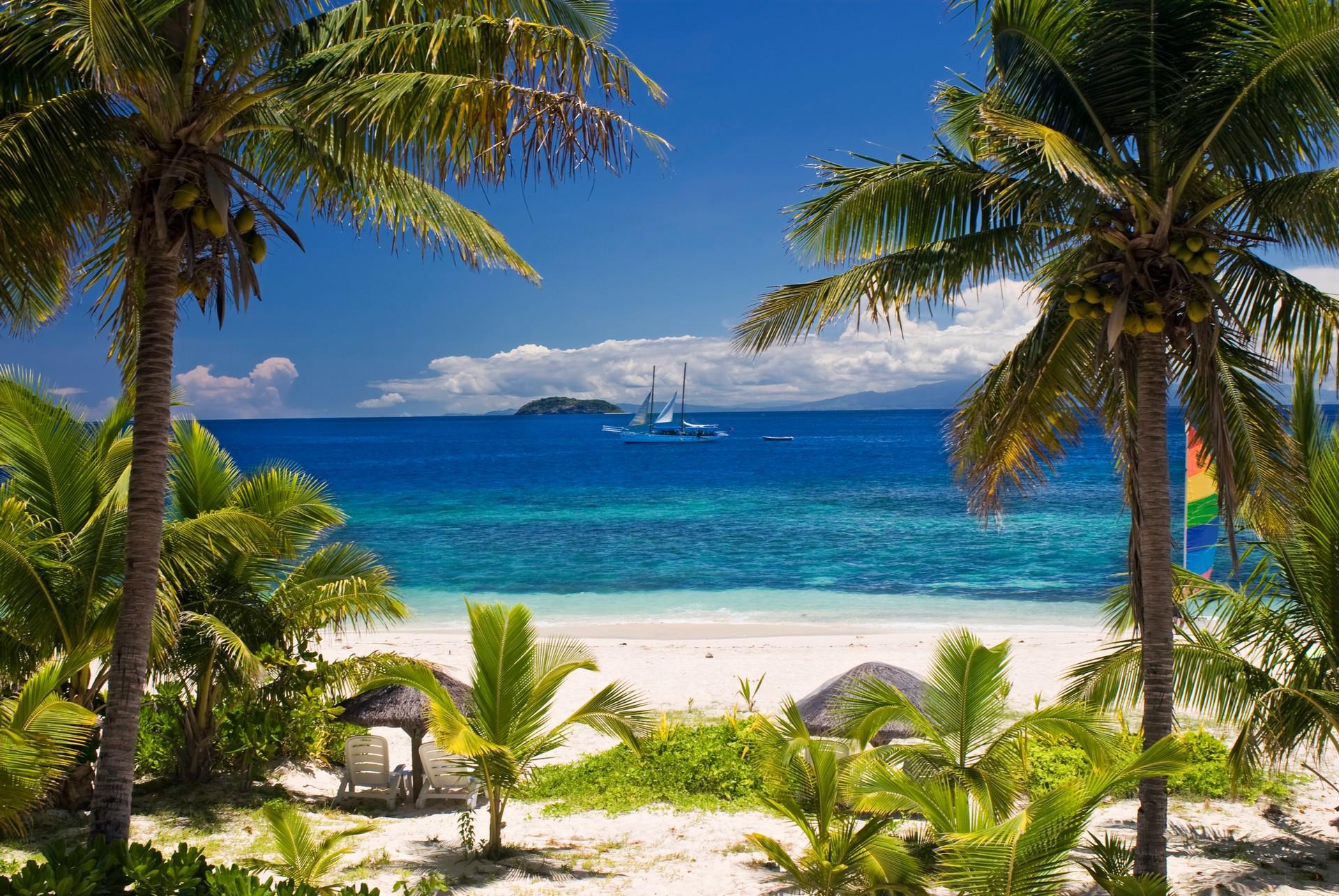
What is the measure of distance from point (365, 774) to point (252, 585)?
206cm

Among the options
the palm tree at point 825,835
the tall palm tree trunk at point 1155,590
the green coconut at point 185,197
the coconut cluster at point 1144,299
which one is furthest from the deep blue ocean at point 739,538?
the green coconut at point 185,197

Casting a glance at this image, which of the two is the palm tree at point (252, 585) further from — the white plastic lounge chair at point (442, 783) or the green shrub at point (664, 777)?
the green shrub at point (664, 777)

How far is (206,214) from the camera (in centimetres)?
485

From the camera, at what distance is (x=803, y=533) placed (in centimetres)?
3562

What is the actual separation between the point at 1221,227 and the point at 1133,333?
3.26 feet

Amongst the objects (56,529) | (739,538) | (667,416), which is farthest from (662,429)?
(56,529)

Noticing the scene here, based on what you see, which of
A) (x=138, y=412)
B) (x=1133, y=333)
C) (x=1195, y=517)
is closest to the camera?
(x=138, y=412)

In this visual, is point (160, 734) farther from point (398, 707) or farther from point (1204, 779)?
point (1204, 779)

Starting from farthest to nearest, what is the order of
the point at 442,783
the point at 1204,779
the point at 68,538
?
the point at 442,783 → the point at 1204,779 → the point at 68,538

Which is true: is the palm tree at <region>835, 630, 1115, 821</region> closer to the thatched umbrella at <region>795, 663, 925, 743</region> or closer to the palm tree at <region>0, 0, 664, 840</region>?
the thatched umbrella at <region>795, 663, 925, 743</region>

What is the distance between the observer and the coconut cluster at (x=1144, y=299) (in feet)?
17.1

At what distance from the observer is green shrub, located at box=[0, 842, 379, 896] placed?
3.96 m

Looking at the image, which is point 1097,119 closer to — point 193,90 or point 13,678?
point 193,90

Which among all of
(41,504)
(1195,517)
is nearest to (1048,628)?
(1195,517)
